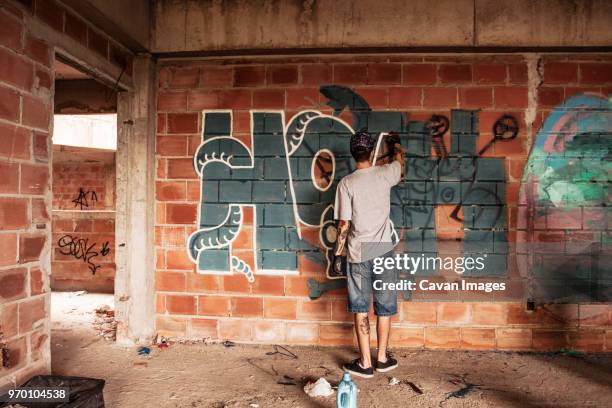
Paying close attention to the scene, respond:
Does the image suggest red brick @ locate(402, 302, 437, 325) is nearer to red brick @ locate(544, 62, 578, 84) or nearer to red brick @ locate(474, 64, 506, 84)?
red brick @ locate(474, 64, 506, 84)

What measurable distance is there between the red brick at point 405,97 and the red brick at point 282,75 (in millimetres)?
848

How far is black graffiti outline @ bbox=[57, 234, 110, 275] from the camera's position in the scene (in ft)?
19.6

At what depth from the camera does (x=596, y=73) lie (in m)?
3.33

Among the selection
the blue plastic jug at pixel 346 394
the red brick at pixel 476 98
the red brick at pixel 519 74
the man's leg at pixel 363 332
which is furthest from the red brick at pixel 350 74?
the blue plastic jug at pixel 346 394

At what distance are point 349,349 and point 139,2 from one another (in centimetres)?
337

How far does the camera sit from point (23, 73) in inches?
93.7

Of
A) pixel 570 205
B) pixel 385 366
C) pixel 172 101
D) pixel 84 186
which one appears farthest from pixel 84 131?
pixel 570 205

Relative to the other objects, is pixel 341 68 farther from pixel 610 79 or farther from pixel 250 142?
pixel 610 79

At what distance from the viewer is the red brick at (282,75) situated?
137 inches

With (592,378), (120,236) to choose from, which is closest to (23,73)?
(120,236)

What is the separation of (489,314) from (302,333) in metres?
1.58

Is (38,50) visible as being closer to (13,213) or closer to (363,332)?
(13,213)

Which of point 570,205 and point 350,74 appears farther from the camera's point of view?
point 350,74

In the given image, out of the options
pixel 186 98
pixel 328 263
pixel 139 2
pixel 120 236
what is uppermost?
pixel 139 2
